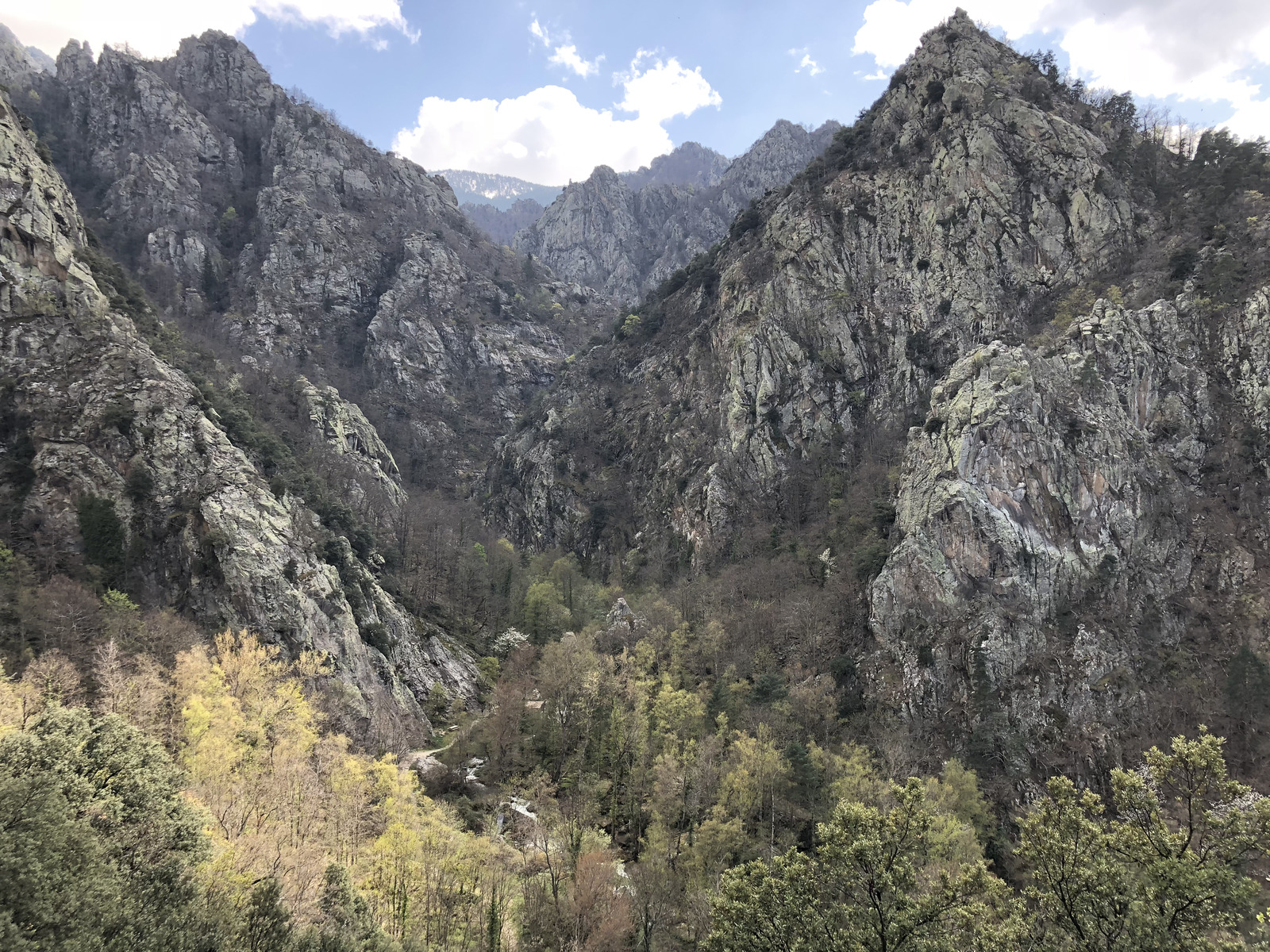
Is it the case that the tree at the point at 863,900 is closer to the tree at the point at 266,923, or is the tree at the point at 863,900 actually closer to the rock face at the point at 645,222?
the tree at the point at 266,923

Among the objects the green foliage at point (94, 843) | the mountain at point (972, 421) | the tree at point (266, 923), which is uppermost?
the mountain at point (972, 421)

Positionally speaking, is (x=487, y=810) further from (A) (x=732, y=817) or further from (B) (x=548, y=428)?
(B) (x=548, y=428)

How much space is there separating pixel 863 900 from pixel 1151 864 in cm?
646

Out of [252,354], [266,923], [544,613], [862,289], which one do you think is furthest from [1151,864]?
[252,354]

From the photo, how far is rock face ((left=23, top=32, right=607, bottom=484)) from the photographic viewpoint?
11494 cm

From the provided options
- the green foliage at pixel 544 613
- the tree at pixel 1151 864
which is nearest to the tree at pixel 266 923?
the tree at pixel 1151 864

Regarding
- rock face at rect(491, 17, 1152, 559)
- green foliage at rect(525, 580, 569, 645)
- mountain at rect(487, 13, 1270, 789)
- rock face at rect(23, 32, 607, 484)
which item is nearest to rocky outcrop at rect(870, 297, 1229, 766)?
mountain at rect(487, 13, 1270, 789)

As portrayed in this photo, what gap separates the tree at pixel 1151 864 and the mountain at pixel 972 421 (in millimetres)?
31723

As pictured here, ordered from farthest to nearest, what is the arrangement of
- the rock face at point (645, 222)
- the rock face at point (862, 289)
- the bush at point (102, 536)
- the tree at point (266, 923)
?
1. the rock face at point (645, 222)
2. the rock face at point (862, 289)
3. the bush at point (102, 536)
4. the tree at point (266, 923)

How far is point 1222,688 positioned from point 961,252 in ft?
168

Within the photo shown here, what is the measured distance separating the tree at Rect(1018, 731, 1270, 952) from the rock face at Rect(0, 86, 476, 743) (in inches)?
1679

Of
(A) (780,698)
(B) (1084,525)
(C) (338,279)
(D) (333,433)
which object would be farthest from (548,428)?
(B) (1084,525)

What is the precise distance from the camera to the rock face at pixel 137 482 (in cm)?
4412

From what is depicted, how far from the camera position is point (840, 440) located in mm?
77062
